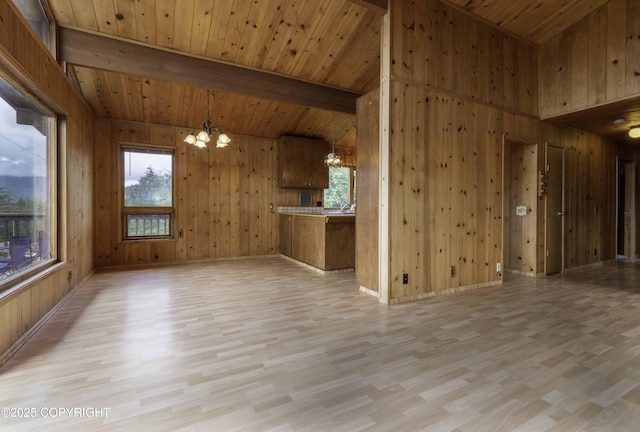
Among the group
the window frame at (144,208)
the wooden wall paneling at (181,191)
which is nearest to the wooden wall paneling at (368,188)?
the wooden wall paneling at (181,191)

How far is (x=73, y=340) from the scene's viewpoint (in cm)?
236

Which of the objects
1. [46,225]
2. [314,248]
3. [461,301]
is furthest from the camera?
[314,248]

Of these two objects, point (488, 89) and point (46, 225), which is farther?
point (488, 89)

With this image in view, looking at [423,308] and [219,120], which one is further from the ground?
[219,120]

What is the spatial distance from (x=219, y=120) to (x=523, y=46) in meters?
5.26

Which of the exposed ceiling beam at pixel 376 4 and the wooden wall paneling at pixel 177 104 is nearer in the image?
the exposed ceiling beam at pixel 376 4

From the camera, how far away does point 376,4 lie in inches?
126

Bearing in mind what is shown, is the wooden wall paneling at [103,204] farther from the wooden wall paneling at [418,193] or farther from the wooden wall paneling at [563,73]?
the wooden wall paneling at [563,73]

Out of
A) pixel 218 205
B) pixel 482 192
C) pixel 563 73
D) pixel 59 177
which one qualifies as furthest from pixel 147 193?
pixel 563 73

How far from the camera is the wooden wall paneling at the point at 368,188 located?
3627 millimetres

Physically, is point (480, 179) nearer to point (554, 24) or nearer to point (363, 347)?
point (554, 24)

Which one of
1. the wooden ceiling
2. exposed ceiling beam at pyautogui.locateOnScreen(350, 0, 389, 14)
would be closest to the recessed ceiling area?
the wooden ceiling

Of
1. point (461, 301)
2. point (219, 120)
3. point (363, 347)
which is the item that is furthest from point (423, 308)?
point (219, 120)

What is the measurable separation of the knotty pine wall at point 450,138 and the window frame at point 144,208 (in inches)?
172
